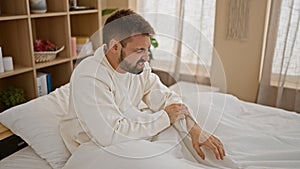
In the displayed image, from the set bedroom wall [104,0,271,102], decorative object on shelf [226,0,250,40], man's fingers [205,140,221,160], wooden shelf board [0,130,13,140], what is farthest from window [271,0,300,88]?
wooden shelf board [0,130,13,140]

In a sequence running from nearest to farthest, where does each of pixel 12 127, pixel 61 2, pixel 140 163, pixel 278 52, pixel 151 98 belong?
1. pixel 140 163
2. pixel 12 127
3. pixel 151 98
4. pixel 61 2
5. pixel 278 52

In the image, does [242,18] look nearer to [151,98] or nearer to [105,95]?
[151,98]

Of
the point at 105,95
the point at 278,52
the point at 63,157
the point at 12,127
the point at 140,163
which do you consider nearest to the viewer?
the point at 140,163

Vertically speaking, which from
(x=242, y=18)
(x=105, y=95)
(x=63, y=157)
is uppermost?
(x=242, y=18)

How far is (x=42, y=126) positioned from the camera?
1.40 meters

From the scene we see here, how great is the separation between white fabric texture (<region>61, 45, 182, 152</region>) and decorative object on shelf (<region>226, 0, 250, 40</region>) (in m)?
1.12

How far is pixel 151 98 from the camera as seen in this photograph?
5.01ft

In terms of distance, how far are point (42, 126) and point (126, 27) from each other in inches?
22.8

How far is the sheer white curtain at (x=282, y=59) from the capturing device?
2.12 m

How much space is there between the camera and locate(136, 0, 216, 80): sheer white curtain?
244 cm

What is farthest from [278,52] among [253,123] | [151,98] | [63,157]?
[63,157]

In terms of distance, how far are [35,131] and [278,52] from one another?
5.50 feet

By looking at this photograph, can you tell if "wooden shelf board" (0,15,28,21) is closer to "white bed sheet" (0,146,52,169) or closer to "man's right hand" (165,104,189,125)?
"white bed sheet" (0,146,52,169)

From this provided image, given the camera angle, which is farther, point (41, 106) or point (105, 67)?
point (41, 106)
